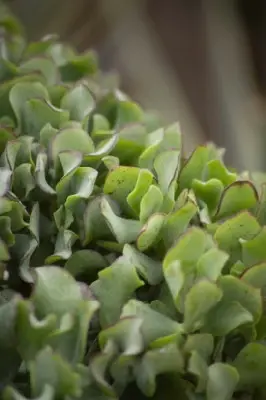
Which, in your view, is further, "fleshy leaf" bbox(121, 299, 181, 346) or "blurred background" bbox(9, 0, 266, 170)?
"blurred background" bbox(9, 0, 266, 170)

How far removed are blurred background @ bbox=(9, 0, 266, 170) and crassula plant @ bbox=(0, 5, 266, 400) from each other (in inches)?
20.9

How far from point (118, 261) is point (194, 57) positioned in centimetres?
72

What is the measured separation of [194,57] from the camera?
0.98 meters

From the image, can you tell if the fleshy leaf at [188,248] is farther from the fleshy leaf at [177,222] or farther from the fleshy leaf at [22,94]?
the fleshy leaf at [22,94]

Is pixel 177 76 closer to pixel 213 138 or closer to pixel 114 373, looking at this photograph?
pixel 213 138

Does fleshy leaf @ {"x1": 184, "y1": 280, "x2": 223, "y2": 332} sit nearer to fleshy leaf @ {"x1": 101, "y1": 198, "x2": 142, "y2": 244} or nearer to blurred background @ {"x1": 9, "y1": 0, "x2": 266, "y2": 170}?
fleshy leaf @ {"x1": 101, "y1": 198, "x2": 142, "y2": 244}

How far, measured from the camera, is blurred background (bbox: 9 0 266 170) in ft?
3.08

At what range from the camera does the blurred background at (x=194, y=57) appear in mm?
939

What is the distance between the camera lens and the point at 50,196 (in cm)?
37

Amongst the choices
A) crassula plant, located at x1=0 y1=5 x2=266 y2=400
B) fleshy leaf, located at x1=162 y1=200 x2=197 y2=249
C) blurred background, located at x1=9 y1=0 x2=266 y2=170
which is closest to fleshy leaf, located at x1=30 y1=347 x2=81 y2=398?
crassula plant, located at x1=0 y1=5 x2=266 y2=400

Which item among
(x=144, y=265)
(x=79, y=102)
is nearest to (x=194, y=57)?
(x=79, y=102)

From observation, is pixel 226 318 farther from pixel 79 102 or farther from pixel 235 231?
pixel 79 102

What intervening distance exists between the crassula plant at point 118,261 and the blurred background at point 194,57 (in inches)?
20.9

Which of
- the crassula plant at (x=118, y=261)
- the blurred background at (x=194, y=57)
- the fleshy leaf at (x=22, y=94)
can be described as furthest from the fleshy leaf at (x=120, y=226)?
the blurred background at (x=194, y=57)
